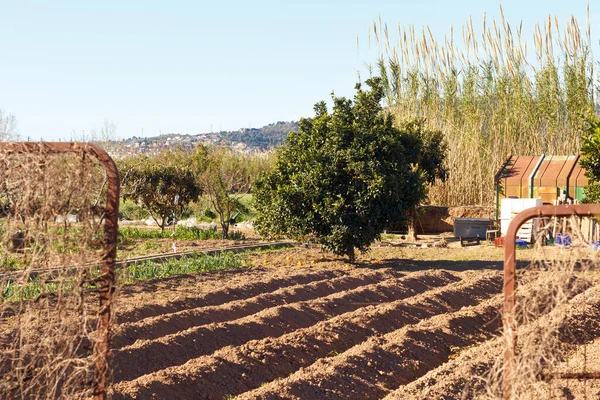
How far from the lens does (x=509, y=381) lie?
4.72 metres

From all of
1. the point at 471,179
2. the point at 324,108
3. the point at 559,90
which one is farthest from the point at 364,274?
the point at 559,90

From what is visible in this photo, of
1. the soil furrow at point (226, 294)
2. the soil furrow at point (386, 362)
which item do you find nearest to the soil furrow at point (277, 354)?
the soil furrow at point (386, 362)

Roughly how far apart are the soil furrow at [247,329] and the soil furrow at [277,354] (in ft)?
1.93

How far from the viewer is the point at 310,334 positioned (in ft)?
34.0

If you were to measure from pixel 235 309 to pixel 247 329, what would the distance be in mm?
1260

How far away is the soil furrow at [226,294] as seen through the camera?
1155cm

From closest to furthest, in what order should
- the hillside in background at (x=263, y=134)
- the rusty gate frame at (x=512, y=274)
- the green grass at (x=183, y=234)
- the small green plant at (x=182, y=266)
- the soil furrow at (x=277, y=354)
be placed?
1. the rusty gate frame at (x=512, y=274)
2. the soil furrow at (x=277, y=354)
3. the small green plant at (x=182, y=266)
4. the green grass at (x=183, y=234)
5. the hillside in background at (x=263, y=134)

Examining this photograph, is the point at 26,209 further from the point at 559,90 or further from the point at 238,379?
the point at 559,90

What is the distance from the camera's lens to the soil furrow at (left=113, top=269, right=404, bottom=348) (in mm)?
10330

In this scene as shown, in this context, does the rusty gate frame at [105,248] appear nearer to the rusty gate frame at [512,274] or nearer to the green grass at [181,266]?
the rusty gate frame at [512,274]

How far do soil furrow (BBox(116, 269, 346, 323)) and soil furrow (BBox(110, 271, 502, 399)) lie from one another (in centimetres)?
A: 241

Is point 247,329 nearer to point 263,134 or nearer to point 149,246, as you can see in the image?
point 149,246

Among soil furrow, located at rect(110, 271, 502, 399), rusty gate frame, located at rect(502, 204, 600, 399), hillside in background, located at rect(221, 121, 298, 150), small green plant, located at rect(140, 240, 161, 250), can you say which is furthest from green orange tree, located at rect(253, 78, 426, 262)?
hillside in background, located at rect(221, 121, 298, 150)

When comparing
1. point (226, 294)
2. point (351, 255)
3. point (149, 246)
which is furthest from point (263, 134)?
point (226, 294)
